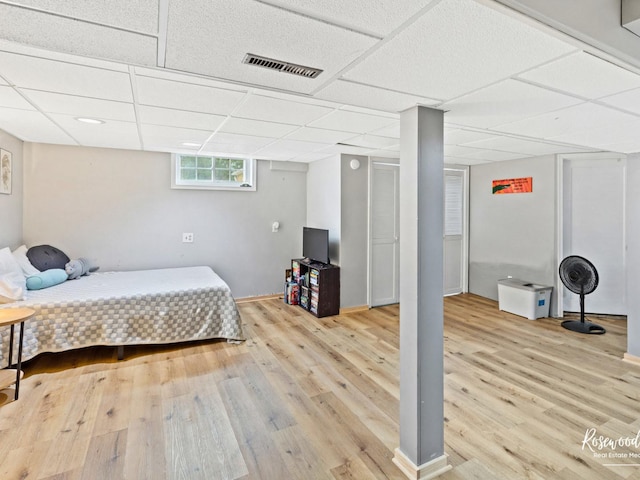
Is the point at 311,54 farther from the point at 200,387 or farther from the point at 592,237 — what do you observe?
the point at 592,237

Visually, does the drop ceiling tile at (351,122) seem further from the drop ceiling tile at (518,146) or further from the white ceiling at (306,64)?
the drop ceiling tile at (518,146)

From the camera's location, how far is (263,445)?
203cm

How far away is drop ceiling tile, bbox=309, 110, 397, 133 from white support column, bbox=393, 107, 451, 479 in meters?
0.83

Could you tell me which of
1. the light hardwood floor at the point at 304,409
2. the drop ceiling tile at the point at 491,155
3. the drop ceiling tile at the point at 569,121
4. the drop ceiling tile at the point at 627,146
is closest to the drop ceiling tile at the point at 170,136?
the light hardwood floor at the point at 304,409

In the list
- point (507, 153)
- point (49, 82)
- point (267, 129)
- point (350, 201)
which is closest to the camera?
point (49, 82)

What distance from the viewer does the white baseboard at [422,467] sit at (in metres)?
1.77

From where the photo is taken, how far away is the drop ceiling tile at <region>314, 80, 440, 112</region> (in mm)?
1671

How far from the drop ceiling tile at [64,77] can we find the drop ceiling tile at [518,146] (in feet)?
10.3

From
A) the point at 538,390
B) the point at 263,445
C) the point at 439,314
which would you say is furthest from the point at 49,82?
the point at 538,390

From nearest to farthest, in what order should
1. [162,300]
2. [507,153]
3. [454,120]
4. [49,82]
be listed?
[49,82] → [454,120] → [162,300] → [507,153]

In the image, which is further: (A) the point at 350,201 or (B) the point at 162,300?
(A) the point at 350,201

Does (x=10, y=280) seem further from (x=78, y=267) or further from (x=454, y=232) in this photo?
(x=454, y=232)

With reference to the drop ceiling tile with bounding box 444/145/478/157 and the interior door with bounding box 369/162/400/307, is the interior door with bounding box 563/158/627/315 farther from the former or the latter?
the interior door with bounding box 369/162/400/307

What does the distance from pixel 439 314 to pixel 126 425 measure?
2134 millimetres
